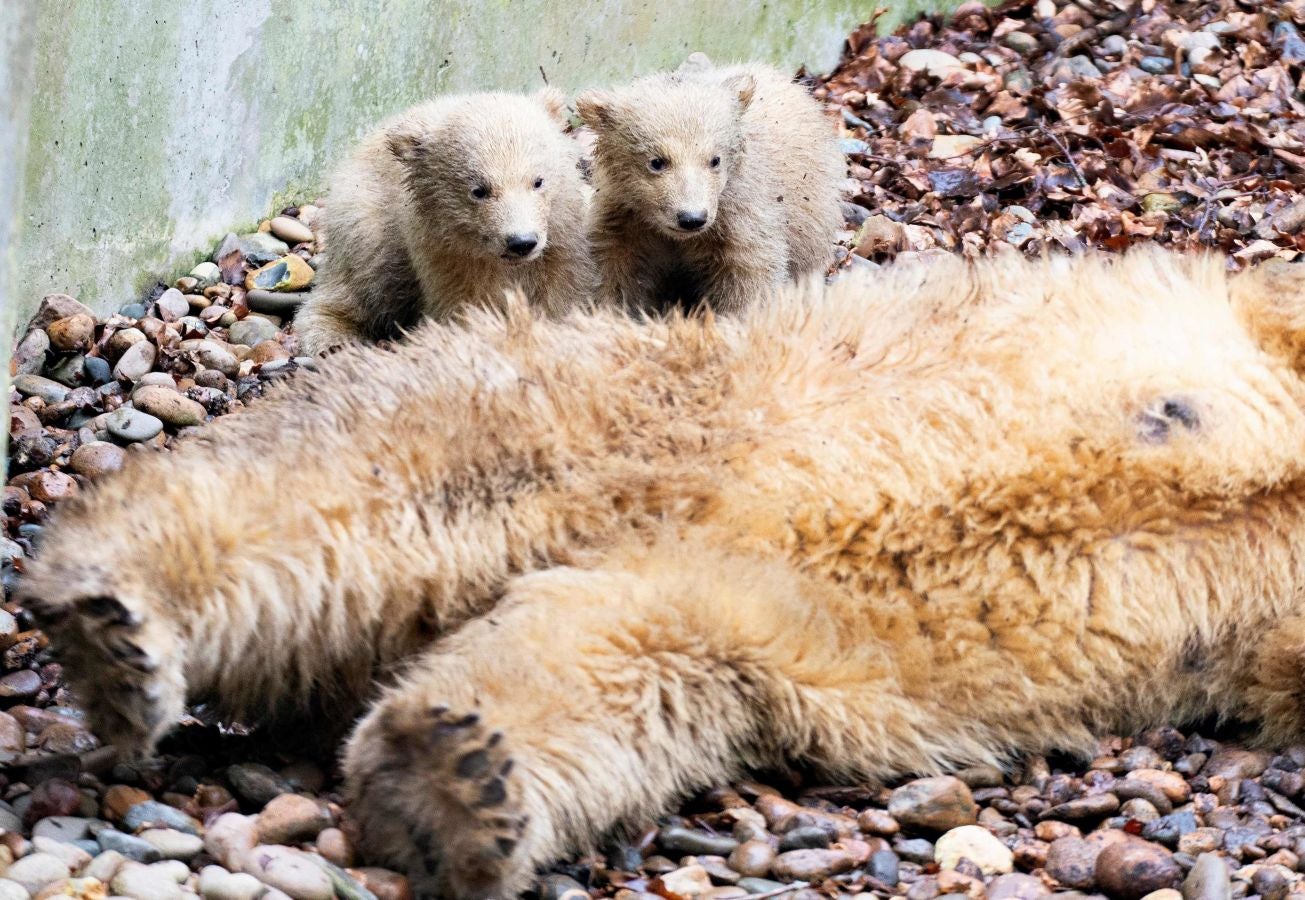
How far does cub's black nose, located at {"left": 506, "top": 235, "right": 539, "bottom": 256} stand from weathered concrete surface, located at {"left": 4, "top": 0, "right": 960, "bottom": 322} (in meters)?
1.40

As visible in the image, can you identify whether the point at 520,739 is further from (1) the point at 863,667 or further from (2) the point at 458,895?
(1) the point at 863,667

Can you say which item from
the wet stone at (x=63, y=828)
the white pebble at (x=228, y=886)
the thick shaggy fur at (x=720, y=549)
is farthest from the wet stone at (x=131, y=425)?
the white pebble at (x=228, y=886)

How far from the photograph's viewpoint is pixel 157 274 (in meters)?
5.77

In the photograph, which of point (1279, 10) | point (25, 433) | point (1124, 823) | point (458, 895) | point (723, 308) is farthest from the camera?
point (1279, 10)

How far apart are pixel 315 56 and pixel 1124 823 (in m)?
4.28

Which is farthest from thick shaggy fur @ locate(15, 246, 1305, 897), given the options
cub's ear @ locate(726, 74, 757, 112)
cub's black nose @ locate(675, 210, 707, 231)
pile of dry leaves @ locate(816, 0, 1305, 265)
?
pile of dry leaves @ locate(816, 0, 1305, 265)

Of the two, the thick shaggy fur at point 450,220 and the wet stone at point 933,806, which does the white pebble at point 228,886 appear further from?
the thick shaggy fur at point 450,220

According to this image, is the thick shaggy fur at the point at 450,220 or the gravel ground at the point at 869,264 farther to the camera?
the thick shaggy fur at the point at 450,220

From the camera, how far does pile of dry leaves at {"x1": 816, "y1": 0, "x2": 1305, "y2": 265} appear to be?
6.19m

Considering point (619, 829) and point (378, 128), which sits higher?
point (378, 128)

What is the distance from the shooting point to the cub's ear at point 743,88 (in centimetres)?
560

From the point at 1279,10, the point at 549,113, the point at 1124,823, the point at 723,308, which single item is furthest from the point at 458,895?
the point at 1279,10

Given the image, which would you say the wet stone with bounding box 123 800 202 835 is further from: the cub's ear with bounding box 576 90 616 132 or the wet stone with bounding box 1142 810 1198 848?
the cub's ear with bounding box 576 90 616 132

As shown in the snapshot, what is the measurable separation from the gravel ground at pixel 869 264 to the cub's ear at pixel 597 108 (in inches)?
44.0
